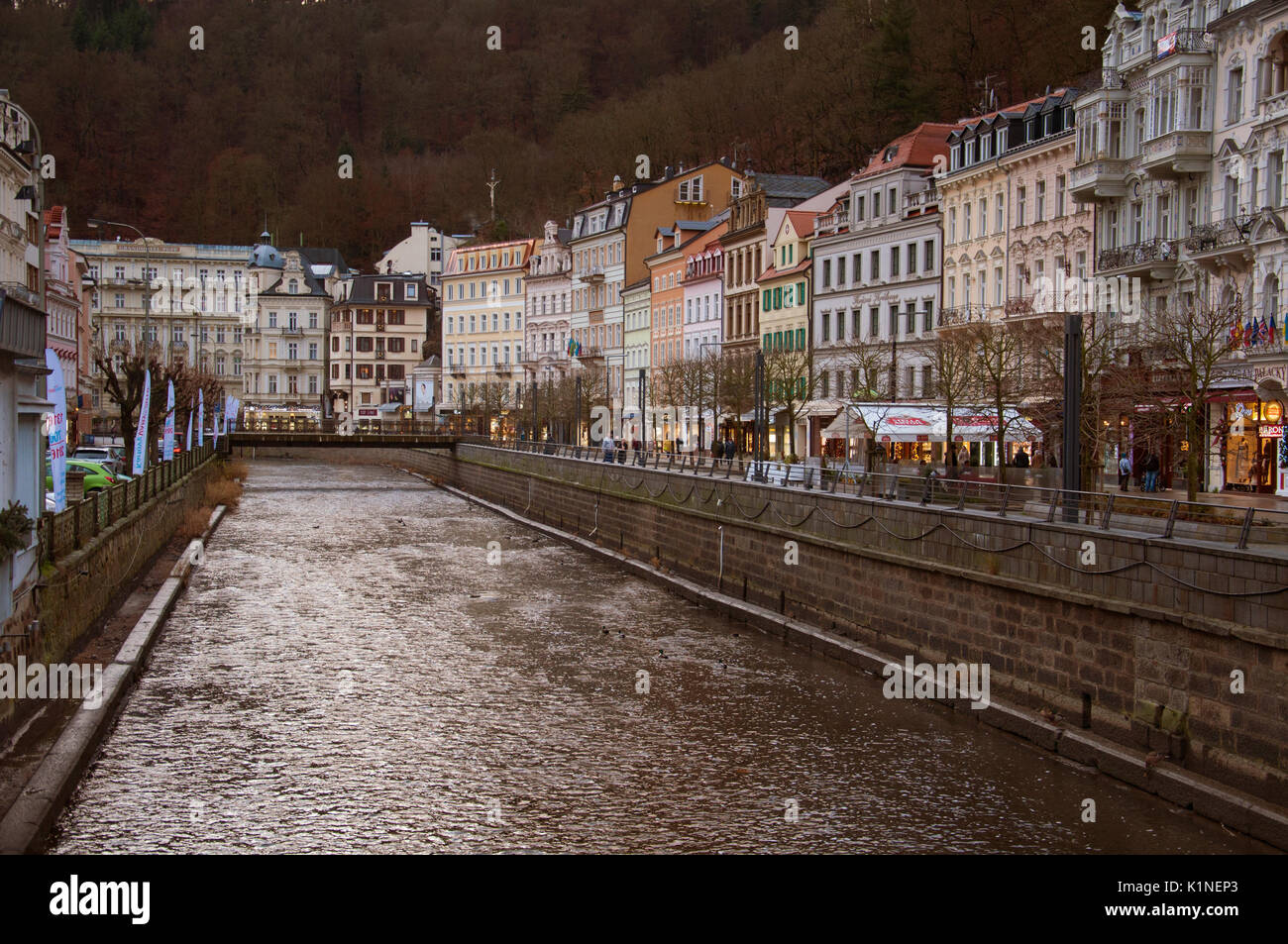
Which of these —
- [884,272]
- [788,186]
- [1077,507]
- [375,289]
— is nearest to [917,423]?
[1077,507]

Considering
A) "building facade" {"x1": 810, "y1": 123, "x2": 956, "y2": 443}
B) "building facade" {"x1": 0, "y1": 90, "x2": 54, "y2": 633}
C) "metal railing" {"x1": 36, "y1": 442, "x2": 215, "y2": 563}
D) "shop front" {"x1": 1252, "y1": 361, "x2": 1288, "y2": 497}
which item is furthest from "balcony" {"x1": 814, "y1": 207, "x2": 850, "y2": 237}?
"building facade" {"x1": 0, "y1": 90, "x2": 54, "y2": 633}

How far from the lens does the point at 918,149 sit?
6131 cm

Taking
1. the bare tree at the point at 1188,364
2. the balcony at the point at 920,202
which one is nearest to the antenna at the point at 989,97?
the balcony at the point at 920,202

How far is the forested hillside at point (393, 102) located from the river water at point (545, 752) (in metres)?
64.0

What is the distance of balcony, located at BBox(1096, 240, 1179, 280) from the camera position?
41031 millimetres

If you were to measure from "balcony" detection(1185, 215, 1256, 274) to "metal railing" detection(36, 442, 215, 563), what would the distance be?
26.4 m

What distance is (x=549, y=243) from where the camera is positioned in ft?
352

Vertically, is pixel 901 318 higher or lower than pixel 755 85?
lower

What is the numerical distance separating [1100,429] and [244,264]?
10868 cm

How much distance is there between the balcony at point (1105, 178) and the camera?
44438 millimetres

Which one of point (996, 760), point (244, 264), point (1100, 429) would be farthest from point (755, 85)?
point (996, 760)

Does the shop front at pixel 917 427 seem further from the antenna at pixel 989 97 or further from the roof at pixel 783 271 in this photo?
the roof at pixel 783 271

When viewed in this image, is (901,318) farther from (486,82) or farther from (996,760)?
(486,82)

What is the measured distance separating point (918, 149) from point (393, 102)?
10840 cm
